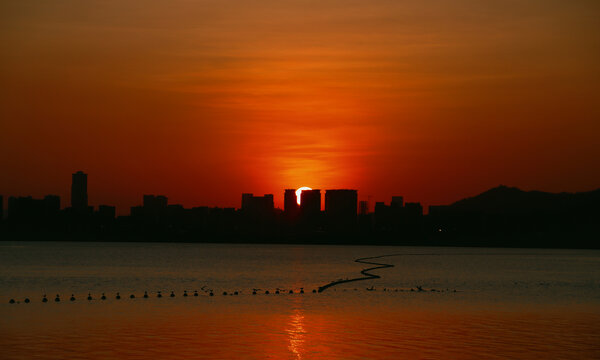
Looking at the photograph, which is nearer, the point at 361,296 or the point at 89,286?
the point at 361,296

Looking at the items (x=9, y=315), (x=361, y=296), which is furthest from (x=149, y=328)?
(x=361, y=296)

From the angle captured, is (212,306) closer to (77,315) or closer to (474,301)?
(77,315)

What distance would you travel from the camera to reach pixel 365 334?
164 feet

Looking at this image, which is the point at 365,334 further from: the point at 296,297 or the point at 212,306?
the point at 296,297

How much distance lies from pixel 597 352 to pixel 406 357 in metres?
11.4

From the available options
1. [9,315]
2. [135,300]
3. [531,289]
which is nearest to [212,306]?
[135,300]

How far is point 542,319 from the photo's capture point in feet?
204

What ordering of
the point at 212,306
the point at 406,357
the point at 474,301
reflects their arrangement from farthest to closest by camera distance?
the point at 474,301
the point at 212,306
the point at 406,357

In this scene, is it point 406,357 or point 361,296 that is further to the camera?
point 361,296

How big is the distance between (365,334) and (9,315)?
29.1 meters

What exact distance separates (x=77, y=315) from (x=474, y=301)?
43.2 metres

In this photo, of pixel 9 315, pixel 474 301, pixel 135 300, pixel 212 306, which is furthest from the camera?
pixel 474 301

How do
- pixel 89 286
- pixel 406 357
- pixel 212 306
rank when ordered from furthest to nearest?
pixel 89 286, pixel 212 306, pixel 406 357

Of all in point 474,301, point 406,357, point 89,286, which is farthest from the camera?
point 89,286
